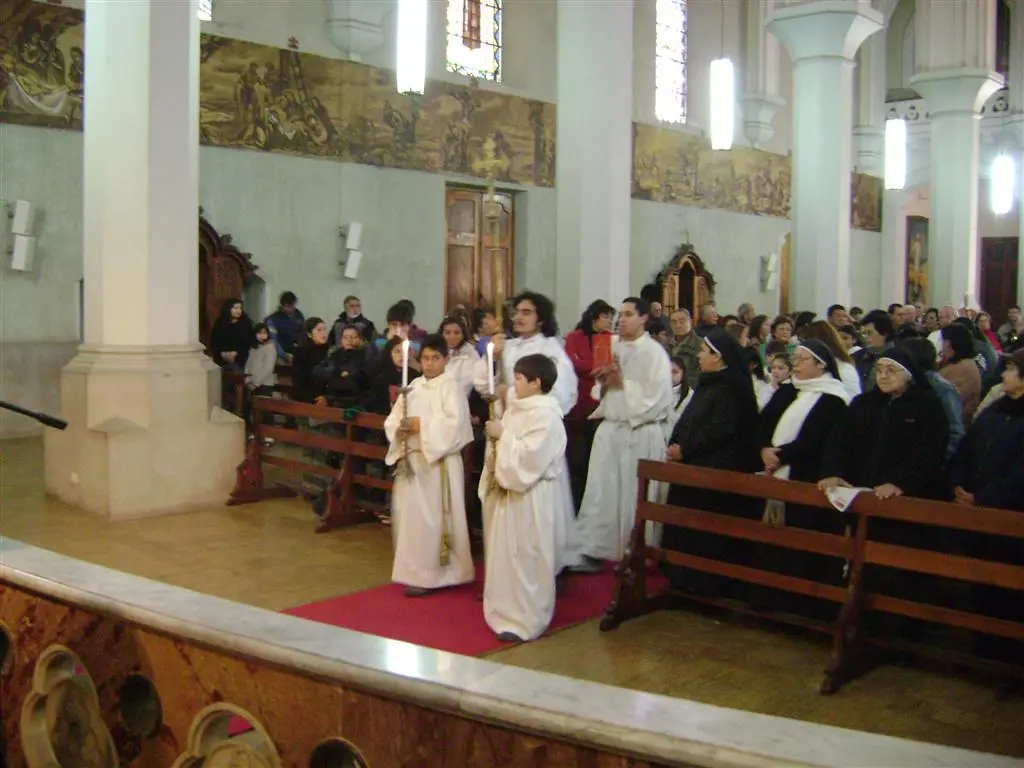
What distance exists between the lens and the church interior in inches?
91.4

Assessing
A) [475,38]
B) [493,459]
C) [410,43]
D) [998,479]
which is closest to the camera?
[998,479]

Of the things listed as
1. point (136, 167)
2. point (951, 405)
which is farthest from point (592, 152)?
point (951, 405)

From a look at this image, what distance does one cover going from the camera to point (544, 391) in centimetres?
568

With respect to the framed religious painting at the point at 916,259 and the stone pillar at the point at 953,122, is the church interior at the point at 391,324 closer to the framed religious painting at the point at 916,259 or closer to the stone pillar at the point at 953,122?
the stone pillar at the point at 953,122

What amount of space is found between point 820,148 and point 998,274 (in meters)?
13.0

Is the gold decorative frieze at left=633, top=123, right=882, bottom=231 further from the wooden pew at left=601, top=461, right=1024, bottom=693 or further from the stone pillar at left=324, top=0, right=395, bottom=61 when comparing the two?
the wooden pew at left=601, top=461, right=1024, bottom=693

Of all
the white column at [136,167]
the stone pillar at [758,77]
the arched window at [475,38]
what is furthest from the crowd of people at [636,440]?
the stone pillar at [758,77]

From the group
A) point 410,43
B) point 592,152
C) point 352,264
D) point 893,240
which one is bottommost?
point 352,264

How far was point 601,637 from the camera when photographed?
5570mm

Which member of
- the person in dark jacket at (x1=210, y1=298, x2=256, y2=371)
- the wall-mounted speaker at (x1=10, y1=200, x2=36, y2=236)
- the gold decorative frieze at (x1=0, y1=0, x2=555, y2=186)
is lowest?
the person in dark jacket at (x1=210, y1=298, x2=256, y2=371)

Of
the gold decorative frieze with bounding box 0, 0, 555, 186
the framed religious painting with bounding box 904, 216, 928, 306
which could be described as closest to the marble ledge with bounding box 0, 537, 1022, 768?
the gold decorative frieze with bounding box 0, 0, 555, 186

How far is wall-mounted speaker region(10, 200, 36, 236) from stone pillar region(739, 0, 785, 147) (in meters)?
14.9

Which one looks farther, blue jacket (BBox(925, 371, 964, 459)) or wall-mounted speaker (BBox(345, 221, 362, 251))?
wall-mounted speaker (BBox(345, 221, 362, 251))

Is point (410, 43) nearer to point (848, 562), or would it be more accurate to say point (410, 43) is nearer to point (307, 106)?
point (307, 106)
